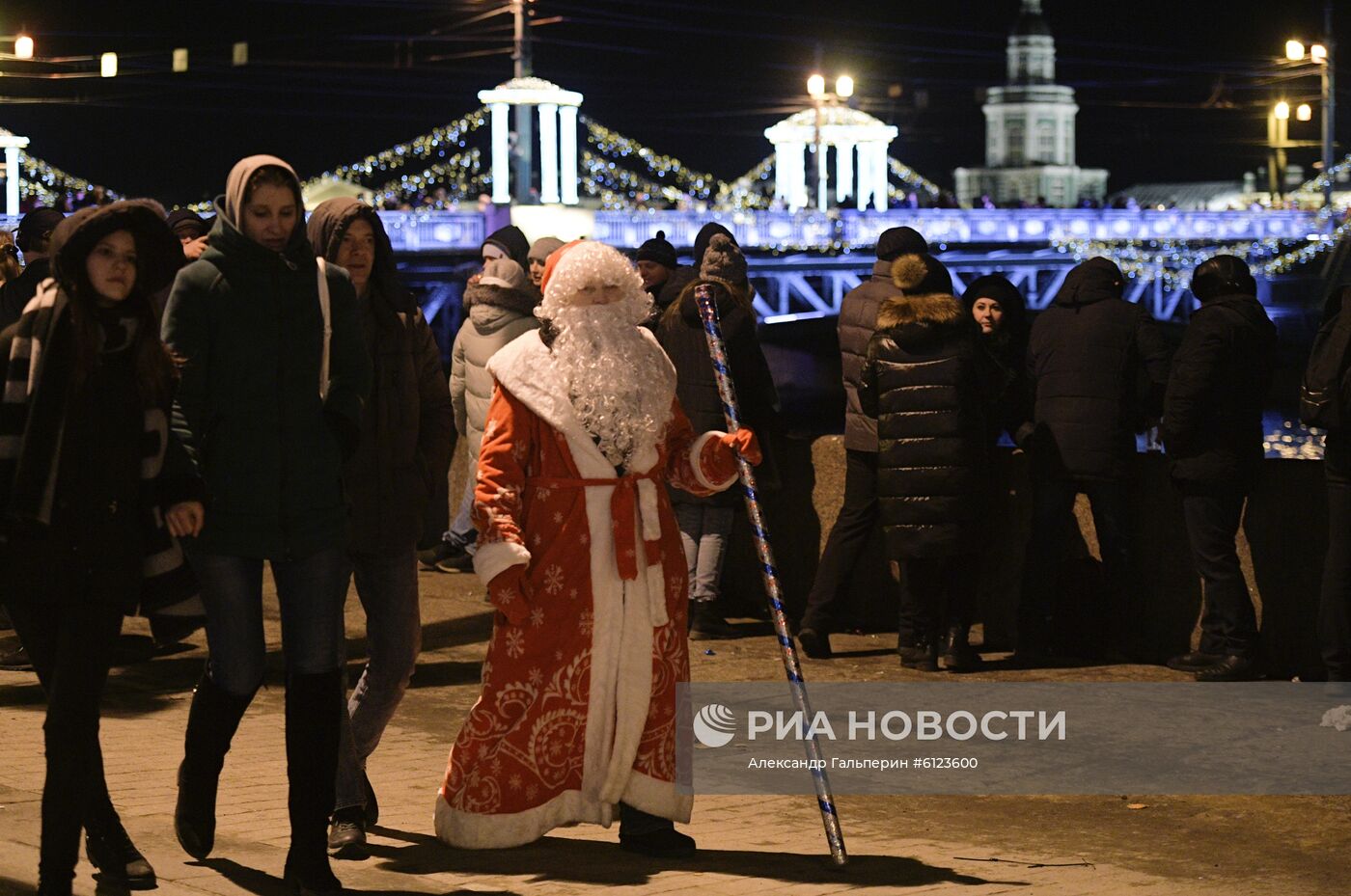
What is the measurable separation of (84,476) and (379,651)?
141 centimetres

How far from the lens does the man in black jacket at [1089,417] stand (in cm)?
909

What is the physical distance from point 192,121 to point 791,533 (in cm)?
5946

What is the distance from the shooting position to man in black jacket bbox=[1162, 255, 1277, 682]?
8695 millimetres

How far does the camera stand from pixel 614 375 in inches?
231

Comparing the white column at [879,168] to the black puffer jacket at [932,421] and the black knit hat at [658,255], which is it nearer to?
the black knit hat at [658,255]

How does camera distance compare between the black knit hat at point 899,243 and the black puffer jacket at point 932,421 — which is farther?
the black knit hat at point 899,243

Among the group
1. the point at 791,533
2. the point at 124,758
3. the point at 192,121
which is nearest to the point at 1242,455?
the point at 791,533

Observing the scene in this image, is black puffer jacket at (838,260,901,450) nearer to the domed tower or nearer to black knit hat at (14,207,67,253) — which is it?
black knit hat at (14,207,67,253)

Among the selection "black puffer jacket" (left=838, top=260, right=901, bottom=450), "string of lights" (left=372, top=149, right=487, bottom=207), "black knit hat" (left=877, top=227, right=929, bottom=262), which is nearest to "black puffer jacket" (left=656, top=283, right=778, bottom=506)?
"black puffer jacket" (left=838, top=260, right=901, bottom=450)

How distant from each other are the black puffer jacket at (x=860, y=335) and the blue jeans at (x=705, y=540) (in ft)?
2.50

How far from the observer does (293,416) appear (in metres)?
5.25

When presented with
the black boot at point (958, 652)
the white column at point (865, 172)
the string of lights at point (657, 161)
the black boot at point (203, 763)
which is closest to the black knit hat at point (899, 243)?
the black boot at point (958, 652)

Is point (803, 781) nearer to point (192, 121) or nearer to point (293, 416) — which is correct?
point (293, 416)

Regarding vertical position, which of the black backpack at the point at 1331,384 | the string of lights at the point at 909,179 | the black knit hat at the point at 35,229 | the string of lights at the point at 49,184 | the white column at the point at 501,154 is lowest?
the black backpack at the point at 1331,384
